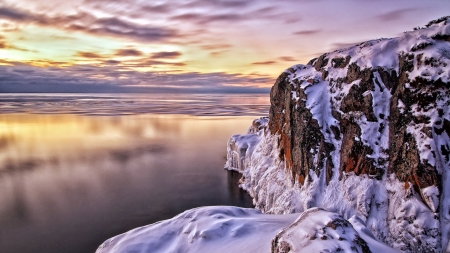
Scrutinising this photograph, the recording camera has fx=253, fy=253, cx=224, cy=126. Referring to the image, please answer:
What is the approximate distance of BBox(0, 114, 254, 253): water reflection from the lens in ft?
61.7

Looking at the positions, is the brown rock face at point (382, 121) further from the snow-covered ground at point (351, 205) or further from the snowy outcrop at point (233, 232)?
the snowy outcrop at point (233, 232)

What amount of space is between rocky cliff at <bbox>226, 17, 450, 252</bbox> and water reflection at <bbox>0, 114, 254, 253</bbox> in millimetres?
8858

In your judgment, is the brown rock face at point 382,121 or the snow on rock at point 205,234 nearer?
the snow on rock at point 205,234

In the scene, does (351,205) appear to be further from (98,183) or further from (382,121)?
(98,183)

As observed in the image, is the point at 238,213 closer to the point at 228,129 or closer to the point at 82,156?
the point at 82,156

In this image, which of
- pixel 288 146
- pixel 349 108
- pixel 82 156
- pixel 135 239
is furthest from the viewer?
pixel 82 156

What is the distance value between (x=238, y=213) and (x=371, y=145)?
8895mm

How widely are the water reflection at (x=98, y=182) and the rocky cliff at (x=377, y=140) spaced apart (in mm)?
8858

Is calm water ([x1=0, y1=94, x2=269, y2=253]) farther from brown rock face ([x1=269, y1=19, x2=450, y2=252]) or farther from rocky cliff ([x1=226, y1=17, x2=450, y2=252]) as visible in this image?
brown rock face ([x1=269, y1=19, x2=450, y2=252])

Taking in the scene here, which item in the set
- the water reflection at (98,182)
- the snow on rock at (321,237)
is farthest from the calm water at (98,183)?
the snow on rock at (321,237)

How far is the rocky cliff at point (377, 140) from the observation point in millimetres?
12258

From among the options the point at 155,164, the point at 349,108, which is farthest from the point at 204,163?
the point at 349,108

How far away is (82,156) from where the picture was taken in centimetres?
3766


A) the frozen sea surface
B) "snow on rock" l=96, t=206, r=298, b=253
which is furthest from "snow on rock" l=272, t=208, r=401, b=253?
the frozen sea surface
